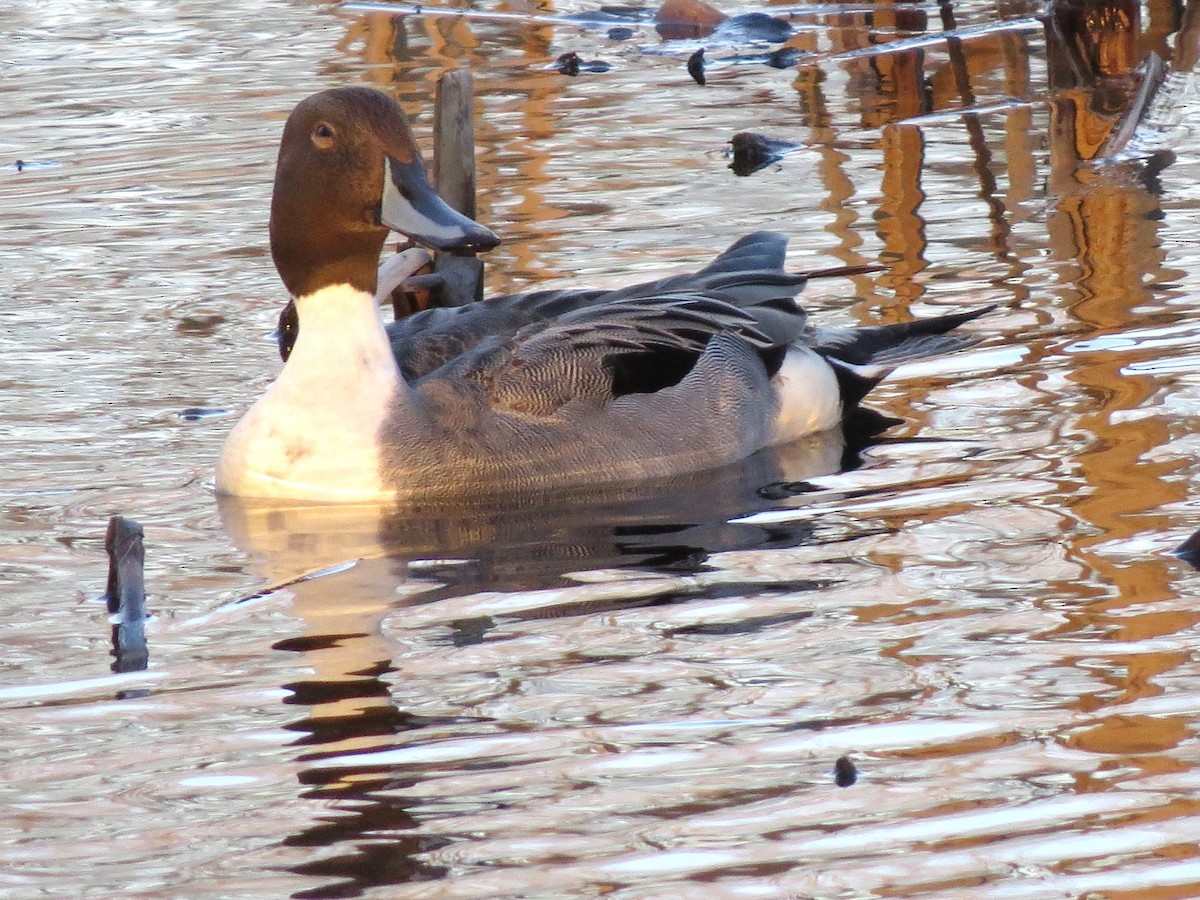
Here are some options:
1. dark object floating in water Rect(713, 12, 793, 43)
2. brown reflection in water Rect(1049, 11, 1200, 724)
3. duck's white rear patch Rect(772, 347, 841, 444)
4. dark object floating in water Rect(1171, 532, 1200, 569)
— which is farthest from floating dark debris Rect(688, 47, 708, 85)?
dark object floating in water Rect(1171, 532, 1200, 569)

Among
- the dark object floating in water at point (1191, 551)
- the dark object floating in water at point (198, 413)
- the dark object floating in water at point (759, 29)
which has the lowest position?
the dark object floating in water at point (1191, 551)

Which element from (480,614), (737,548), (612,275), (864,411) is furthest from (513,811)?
(612,275)

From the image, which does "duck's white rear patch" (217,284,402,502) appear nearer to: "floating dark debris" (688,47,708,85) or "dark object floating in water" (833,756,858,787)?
"dark object floating in water" (833,756,858,787)

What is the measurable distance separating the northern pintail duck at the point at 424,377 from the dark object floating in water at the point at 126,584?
108 centimetres

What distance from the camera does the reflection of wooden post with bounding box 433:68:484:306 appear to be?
24.0ft

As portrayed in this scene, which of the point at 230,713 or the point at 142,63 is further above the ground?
the point at 142,63

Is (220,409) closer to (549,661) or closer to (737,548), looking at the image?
(737,548)

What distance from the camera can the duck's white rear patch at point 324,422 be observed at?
5918 mm

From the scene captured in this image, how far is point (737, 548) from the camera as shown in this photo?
533 centimetres

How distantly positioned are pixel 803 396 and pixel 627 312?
28.6 inches

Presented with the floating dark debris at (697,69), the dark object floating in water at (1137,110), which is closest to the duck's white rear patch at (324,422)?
the dark object floating in water at (1137,110)

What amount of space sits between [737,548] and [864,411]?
158cm

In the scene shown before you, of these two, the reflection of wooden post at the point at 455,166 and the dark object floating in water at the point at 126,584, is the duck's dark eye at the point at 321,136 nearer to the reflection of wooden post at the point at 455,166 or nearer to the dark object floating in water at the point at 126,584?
the reflection of wooden post at the point at 455,166

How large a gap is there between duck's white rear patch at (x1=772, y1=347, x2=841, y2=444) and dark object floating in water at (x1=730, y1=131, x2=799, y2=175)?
3.22 m
